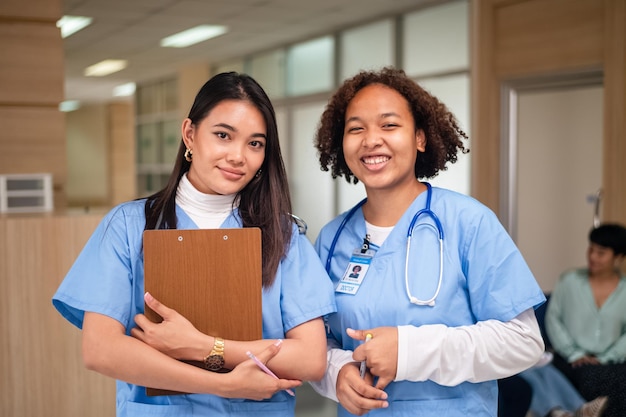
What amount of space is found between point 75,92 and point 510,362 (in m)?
13.9

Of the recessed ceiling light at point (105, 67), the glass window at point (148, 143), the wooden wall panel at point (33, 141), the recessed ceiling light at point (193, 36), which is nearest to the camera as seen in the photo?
the wooden wall panel at point (33, 141)

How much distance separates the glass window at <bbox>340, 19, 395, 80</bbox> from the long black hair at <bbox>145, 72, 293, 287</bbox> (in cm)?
590

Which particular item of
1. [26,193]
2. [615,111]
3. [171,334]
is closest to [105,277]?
[171,334]

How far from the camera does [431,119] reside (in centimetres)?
186

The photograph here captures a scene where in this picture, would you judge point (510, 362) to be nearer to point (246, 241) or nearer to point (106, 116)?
point (246, 241)

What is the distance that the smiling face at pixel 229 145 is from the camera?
1.58 metres

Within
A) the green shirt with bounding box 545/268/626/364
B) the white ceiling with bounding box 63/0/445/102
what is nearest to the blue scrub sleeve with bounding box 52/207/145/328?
the green shirt with bounding box 545/268/626/364

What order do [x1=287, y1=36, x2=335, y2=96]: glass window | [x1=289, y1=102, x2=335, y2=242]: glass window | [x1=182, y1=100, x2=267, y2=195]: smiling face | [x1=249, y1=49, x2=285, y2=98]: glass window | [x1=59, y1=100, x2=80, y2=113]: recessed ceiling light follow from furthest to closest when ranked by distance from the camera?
1. [x1=59, y1=100, x2=80, y2=113]: recessed ceiling light
2. [x1=249, y1=49, x2=285, y2=98]: glass window
3. [x1=289, y1=102, x2=335, y2=242]: glass window
4. [x1=287, y1=36, x2=335, y2=96]: glass window
5. [x1=182, y1=100, x2=267, y2=195]: smiling face

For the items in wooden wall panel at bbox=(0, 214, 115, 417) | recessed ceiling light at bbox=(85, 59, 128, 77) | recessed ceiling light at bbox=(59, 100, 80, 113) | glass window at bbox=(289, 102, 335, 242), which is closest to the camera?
wooden wall panel at bbox=(0, 214, 115, 417)

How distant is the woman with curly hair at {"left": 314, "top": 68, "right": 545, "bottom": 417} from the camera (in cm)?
165

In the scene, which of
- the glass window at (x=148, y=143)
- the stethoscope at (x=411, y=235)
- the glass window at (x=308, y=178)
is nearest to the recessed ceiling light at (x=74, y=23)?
the glass window at (x=308, y=178)

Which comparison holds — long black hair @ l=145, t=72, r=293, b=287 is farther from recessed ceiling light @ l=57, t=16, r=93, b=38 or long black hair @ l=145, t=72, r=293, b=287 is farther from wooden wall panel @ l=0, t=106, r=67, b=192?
recessed ceiling light @ l=57, t=16, r=93, b=38

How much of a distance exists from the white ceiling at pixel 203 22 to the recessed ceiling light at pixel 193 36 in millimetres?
116

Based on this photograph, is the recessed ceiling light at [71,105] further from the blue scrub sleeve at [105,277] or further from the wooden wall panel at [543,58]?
A: the blue scrub sleeve at [105,277]
